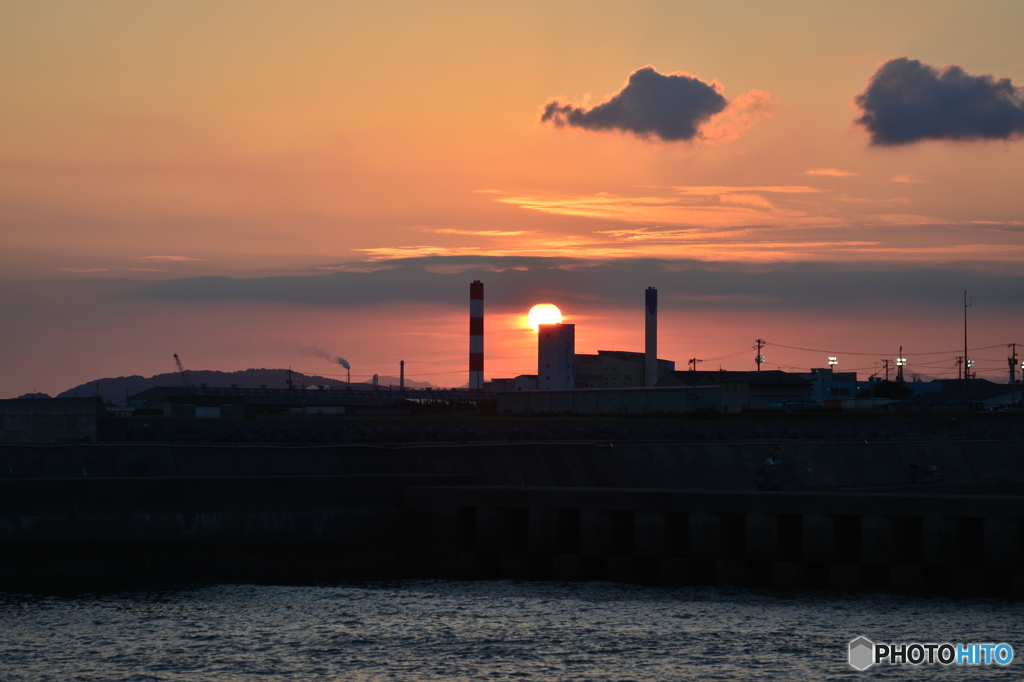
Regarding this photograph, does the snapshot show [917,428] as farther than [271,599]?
Yes

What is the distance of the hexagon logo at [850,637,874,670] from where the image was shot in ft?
57.3

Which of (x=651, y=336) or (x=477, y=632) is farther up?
(x=651, y=336)

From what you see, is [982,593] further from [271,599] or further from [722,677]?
[271,599]

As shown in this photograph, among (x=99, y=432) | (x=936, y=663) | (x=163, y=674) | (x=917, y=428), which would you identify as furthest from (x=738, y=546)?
(x=917, y=428)

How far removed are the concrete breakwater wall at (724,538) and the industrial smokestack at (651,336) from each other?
8269 cm

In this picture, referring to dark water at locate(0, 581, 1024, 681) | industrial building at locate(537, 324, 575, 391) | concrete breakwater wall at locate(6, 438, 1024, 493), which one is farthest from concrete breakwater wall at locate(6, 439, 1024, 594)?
industrial building at locate(537, 324, 575, 391)

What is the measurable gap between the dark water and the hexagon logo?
0.18 metres

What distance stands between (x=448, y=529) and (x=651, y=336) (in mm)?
83394

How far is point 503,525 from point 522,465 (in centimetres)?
856

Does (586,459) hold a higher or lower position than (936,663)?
higher

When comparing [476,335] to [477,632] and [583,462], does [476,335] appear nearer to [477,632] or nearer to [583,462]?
[583,462]

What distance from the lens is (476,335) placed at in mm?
108188

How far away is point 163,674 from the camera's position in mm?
16328

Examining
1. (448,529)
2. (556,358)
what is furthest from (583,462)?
(556,358)
